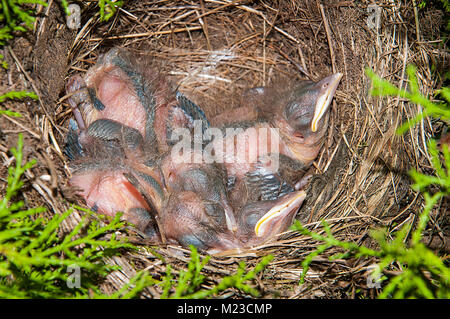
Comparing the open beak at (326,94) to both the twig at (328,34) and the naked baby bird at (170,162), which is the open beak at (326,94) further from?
the twig at (328,34)

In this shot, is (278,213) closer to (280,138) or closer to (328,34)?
(280,138)

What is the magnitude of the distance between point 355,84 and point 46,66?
136 centimetres

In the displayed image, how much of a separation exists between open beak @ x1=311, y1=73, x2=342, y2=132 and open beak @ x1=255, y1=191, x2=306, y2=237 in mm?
429

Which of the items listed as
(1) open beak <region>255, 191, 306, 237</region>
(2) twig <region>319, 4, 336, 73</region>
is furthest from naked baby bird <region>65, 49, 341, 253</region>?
(2) twig <region>319, 4, 336, 73</region>

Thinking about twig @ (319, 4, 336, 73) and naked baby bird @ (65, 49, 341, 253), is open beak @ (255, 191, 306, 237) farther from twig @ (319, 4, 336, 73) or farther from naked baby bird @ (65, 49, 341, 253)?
twig @ (319, 4, 336, 73)

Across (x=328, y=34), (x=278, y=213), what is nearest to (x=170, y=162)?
(x=278, y=213)

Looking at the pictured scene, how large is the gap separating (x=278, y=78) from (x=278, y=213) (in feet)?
2.76

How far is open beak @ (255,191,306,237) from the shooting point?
54.4 inches

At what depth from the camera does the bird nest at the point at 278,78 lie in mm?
1186

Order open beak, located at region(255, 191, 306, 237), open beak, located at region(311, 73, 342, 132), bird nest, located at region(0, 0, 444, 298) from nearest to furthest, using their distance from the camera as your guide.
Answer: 1. bird nest, located at region(0, 0, 444, 298)
2. open beak, located at region(255, 191, 306, 237)
3. open beak, located at region(311, 73, 342, 132)

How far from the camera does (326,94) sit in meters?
1.55

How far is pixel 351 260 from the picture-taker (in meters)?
1.24

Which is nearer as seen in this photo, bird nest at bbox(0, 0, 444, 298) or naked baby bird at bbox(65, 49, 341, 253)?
bird nest at bbox(0, 0, 444, 298)
